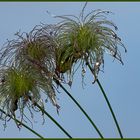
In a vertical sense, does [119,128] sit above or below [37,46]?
below

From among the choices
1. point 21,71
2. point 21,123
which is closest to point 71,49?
point 21,71

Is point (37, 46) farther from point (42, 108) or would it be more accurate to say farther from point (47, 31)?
point (42, 108)

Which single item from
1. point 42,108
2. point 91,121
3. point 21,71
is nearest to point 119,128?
point 91,121

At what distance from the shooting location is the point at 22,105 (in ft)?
11.6

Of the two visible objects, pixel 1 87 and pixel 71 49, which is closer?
pixel 71 49

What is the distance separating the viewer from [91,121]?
3.32 meters

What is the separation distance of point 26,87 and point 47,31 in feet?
1.51

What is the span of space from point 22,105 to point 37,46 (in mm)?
446

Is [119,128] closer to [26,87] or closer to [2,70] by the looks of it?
[26,87]

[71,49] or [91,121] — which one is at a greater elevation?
[71,49]

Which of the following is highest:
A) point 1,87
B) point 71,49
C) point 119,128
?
point 71,49

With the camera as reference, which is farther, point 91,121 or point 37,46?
point 37,46

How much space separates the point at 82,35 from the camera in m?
3.49

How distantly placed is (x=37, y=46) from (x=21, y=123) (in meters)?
0.58
